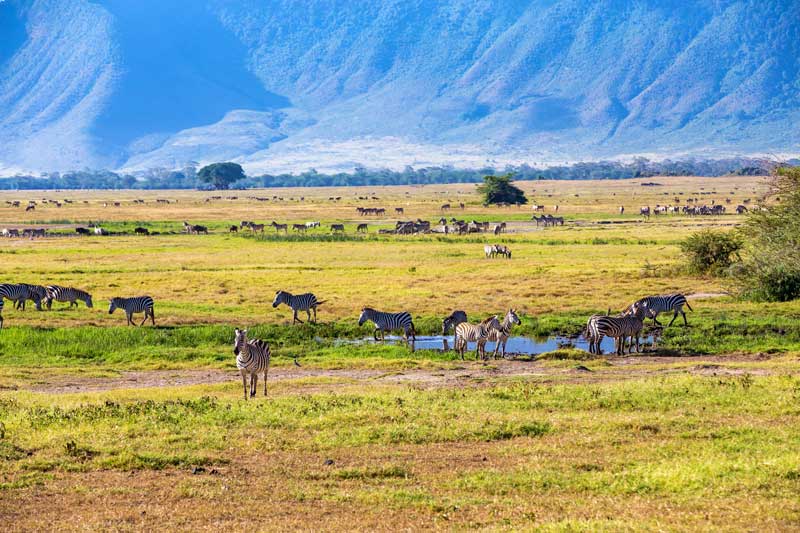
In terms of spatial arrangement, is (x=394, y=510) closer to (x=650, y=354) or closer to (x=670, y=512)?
(x=670, y=512)

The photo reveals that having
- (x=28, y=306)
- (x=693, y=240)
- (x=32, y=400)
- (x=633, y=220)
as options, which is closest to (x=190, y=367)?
(x=32, y=400)

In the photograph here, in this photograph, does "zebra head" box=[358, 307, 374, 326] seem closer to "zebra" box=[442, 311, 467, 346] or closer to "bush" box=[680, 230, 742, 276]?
"zebra" box=[442, 311, 467, 346]

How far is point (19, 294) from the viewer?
33094 millimetres

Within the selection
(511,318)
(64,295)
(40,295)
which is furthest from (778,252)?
(40,295)

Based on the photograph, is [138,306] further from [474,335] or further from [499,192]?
[499,192]

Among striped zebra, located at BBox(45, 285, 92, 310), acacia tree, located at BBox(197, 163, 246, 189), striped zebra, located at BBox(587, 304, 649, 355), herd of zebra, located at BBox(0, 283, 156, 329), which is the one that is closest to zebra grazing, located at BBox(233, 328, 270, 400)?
striped zebra, located at BBox(587, 304, 649, 355)

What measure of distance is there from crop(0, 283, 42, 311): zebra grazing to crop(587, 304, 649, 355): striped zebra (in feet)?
53.2

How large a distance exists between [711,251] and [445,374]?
20523 millimetres

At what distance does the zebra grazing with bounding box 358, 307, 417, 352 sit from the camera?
1113 inches

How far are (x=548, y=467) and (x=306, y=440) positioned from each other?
11.3ft

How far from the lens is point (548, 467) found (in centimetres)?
1401

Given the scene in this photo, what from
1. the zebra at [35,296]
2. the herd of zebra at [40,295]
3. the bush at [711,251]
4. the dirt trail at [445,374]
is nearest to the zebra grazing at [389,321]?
the dirt trail at [445,374]

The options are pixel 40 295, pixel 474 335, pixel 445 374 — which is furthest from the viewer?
pixel 40 295

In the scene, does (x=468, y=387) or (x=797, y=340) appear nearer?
(x=468, y=387)
